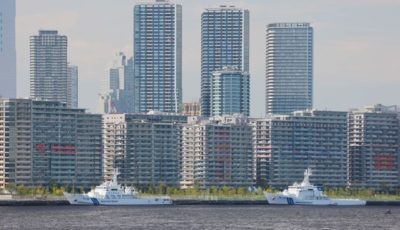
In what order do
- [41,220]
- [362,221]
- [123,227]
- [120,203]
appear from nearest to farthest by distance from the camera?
[123,227], [41,220], [362,221], [120,203]

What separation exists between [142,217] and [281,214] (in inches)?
875

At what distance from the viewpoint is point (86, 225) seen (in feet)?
422

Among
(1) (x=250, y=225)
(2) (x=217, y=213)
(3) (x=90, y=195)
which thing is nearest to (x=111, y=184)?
(3) (x=90, y=195)

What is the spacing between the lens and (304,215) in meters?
162

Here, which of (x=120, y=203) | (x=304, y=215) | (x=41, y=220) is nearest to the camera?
(x=41, y=220)

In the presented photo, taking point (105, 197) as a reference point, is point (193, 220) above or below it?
above

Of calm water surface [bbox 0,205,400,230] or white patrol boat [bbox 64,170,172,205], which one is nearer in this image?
calm water surface [bbox 0,205,400,230]

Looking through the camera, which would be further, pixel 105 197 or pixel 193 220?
pixel 105 197

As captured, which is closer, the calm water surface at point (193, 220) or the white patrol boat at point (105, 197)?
the calm water surface at point (193, 220)

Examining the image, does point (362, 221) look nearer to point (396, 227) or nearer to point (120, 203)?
point (396, 227)

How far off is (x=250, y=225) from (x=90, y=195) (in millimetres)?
66919

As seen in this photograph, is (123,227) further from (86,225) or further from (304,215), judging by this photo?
(304,215)

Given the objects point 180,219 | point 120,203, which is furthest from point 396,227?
point 120,203

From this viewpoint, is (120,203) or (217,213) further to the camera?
(120,203)
